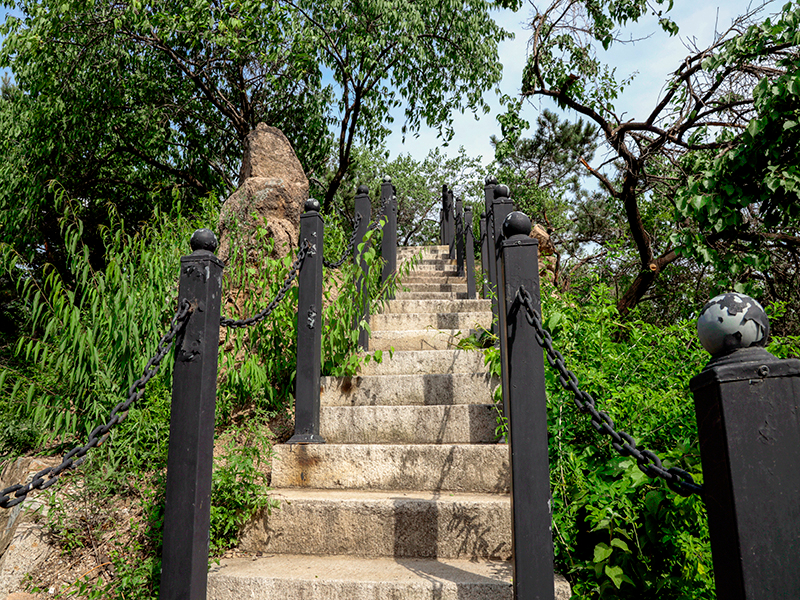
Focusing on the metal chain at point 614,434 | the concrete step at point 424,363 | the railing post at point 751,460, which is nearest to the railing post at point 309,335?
the concrete step at point 424,363

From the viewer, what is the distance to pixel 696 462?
6.55 feet

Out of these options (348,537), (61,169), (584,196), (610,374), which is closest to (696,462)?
(610,374)

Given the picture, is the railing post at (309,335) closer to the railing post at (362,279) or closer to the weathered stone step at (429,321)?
the railing post at (362,279)

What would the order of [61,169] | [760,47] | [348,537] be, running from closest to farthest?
1. [348,537]
2. [760,47]
3. [61,169]

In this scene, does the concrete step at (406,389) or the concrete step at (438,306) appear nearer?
the concrete step at (406,389)

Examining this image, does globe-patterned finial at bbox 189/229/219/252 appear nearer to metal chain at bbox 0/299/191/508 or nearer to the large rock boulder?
metal chain at bbox 0/299/191/508

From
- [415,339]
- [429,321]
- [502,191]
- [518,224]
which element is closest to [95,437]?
[518,224]

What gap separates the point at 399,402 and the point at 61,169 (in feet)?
25.0

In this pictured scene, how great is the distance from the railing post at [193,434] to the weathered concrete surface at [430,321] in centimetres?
268

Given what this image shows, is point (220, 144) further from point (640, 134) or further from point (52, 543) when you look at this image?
point (52, 543)

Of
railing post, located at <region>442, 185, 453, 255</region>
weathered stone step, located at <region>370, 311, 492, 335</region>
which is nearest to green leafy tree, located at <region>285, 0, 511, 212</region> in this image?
railing post, located at <region>442, 185, 453, 255</region>

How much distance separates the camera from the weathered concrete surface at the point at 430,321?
15.4 ft

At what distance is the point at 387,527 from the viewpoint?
8.34 ft

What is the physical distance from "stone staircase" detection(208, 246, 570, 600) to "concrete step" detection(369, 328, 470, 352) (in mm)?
370
